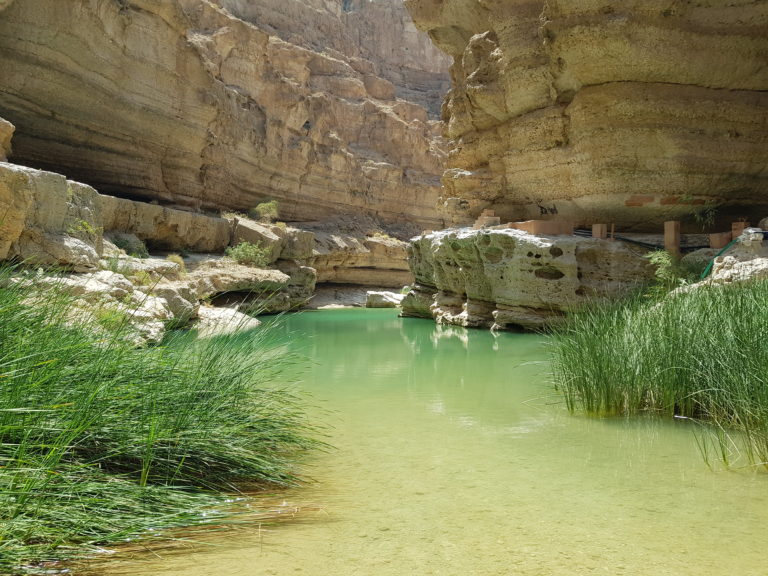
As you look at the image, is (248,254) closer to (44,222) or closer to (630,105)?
(44,222)

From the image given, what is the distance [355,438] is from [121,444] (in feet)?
7.20

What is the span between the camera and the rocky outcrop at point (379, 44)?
47.2 meters

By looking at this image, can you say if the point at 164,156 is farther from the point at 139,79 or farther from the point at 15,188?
the point at 15,188

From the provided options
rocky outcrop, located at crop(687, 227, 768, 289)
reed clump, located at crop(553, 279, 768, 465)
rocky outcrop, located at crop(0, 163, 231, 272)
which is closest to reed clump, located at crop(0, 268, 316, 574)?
reed clump, located at crop(553, 279, 768, 465)

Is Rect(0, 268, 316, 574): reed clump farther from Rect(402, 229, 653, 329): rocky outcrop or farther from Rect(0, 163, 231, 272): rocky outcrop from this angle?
Rect(402, 229, 653, 329): rocky outcrop

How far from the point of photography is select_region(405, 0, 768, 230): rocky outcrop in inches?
555

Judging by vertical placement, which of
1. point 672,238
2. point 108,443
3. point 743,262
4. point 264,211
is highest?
→ point 264,211

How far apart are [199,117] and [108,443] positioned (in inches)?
953

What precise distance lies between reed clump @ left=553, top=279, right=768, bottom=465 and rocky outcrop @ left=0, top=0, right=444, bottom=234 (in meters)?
20.1

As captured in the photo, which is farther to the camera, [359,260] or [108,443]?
[359,260]

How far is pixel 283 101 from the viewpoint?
3472cm

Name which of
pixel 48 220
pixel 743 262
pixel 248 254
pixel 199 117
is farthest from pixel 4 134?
pixel 743 262

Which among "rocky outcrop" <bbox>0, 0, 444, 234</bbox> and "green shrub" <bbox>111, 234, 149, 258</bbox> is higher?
"rocky outcrop" <bbox>0, 0, 444, 234</bbox>

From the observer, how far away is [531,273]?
15305mm
